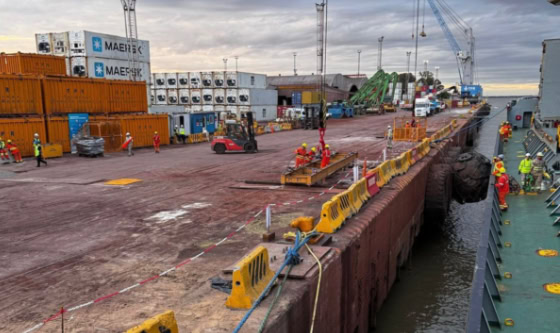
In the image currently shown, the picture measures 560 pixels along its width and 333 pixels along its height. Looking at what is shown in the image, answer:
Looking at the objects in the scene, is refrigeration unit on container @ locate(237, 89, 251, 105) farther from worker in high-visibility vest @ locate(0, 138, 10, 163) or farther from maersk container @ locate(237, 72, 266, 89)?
worker in high-visibility vest @ locate(0, 138, 10, 163)

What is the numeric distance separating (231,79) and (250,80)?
3548 mm

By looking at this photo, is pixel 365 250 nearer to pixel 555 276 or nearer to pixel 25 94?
pixel 555 276

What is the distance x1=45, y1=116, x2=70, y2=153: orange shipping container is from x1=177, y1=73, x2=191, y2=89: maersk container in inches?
1696

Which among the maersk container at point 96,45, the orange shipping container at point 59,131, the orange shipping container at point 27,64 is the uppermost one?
the maersk container at point 96,45

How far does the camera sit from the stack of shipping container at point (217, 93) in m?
69.7

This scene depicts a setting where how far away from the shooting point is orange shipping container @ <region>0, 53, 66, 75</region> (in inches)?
1228

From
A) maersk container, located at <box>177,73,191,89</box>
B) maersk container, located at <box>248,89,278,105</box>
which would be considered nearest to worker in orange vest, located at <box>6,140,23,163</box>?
maersk container, located at <box>248,89,278,105</box>

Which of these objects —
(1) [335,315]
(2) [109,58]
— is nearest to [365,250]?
(1) [335,315]

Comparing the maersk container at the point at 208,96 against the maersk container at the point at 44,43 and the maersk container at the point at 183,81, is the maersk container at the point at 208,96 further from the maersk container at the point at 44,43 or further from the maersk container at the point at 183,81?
the maersk container at the point at 44,43

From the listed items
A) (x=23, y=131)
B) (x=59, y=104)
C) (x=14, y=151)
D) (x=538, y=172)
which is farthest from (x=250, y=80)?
(x=538, y=172)

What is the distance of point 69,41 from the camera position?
51125 mm

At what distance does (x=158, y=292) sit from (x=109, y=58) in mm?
51800

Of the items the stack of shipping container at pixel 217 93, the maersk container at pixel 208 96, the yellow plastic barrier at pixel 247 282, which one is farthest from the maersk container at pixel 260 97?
the yellow plastic barrier at pixel 247 282

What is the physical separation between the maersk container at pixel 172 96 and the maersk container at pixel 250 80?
12303 millimetres
